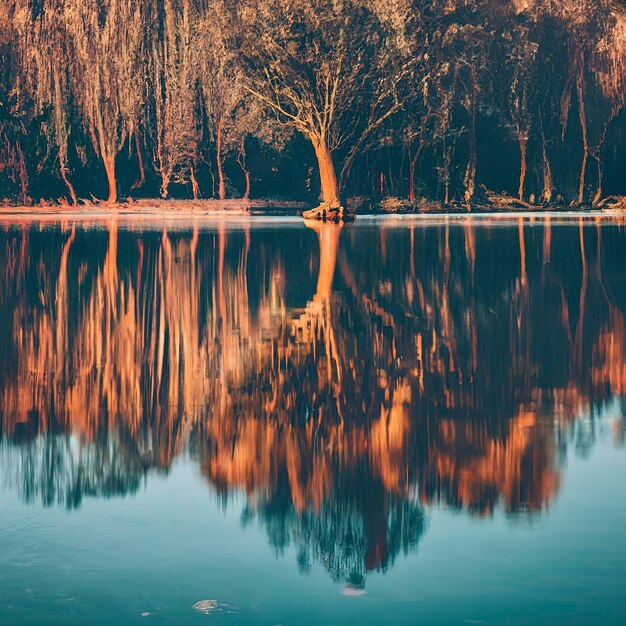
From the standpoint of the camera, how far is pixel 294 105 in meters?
48.2

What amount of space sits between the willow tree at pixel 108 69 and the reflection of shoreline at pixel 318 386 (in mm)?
32260

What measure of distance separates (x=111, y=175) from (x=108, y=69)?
4.63 m

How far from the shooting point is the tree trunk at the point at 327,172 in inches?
1907

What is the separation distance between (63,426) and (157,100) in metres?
45.7

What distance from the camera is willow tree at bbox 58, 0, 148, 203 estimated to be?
51344 millimetres

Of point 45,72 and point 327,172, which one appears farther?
point 45,72

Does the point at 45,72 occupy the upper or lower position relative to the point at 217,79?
upper

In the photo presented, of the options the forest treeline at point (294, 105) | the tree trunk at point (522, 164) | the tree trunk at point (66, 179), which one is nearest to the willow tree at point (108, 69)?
the forest treeline at point (294, 105)

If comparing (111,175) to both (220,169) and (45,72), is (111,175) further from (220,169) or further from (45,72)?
(45,72)

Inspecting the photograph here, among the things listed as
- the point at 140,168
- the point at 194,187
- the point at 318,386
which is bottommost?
the point at 318,386

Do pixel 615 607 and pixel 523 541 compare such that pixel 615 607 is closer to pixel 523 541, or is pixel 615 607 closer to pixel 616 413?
pixel 523 541

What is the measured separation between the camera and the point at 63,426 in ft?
24.2

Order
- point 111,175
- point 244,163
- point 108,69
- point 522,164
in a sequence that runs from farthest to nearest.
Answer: point 522,164, point 244,163, point 111,175, point 108,69

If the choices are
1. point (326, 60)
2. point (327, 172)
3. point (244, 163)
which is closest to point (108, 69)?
point (244, 163)
